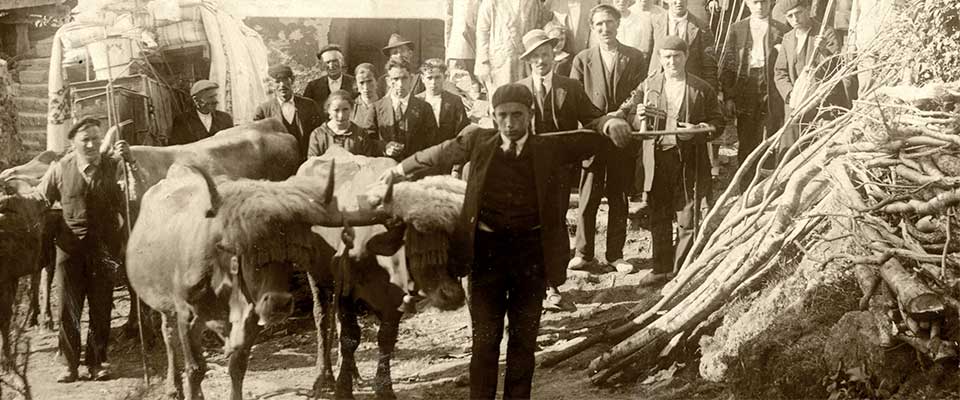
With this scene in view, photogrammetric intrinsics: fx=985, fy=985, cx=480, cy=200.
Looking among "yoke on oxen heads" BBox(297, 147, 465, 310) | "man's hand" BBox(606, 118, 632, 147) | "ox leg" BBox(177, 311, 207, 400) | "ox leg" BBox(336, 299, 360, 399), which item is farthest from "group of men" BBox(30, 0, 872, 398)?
"ox leg" BBox(177, 311, 207, 400)

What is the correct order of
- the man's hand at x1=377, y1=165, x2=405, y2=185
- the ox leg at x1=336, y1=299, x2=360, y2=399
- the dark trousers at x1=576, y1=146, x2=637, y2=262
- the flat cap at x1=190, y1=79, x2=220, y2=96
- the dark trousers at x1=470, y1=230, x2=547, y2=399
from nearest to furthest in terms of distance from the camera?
the dark trousers at x1=470, y1=230, x2=547, y2=399 < the man's hand at x1=377, y1=165, x2=405, y2=185 < the ox leg at x1=336, y1=299, x2=360, y2=399 < the dark trousers at x1=576, y1=146, x2=637, y2=262 < the flat cap at x1=190, y1=79, x2=220, y2=96

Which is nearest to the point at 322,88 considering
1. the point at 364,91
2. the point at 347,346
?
the point at 364,91

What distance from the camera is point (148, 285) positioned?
265 inches

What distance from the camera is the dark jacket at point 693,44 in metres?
8.38

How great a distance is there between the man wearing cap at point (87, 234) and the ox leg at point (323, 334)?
5.57 feet

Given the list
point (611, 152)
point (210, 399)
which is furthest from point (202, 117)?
point (611, 152)

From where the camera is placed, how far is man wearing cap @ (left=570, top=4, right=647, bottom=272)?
7.94 metres

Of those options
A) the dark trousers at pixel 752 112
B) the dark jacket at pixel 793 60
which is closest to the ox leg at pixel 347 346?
the dark trousers at pixel 752 112

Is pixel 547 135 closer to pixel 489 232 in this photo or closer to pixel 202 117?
pixel 489 232

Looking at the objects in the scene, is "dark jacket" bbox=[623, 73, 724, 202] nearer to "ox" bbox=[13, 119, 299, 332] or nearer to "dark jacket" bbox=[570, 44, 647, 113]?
"dark jacket" bbox=[570, 44, 647, 113]

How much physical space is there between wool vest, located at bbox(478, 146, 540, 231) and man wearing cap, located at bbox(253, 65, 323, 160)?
287 centimetres

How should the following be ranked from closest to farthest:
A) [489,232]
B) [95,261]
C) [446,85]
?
[489,232] → [95,261] → [446,85]

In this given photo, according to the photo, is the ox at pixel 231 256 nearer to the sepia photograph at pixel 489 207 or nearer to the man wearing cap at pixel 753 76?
the sepia photograph at pixel 489 207

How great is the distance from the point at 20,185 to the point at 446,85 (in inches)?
136
